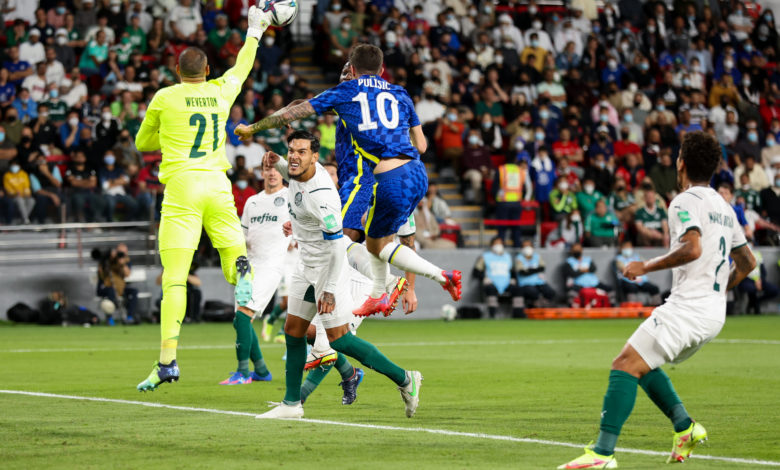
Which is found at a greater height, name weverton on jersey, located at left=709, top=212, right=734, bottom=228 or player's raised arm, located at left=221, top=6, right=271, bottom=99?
player's raised arm, located at left=221, top=6, right=271, bottom=99

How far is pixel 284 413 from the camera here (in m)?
9.28

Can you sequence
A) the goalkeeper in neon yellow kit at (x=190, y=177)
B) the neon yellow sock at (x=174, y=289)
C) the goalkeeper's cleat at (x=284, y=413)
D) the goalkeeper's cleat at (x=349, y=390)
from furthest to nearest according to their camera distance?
the goalkeeper in neon yellow kit at (x=190, y=177) < the goalkeeper's cleat at (x=349, y=390) < the neon yellow sock at (x=174, y=289) < the goalkeeper's cleat at (x=284, y=413)

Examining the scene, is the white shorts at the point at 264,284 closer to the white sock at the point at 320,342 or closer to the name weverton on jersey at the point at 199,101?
the white sock at the point at 320,342

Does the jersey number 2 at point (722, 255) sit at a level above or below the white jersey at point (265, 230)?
above

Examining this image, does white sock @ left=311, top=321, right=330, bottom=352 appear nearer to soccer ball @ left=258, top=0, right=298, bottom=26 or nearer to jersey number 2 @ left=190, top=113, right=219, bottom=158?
jersey number 2 @ left=190, top=113, right=219, bottom=158

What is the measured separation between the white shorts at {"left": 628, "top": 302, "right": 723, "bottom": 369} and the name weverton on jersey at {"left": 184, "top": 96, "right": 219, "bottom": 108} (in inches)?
210

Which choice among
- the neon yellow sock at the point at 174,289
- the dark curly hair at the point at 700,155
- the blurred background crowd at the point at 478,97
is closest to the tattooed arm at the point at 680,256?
the dark curly hair at the point at 700,155

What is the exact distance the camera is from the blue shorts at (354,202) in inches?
417

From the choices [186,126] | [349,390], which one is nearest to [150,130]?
[186,126]

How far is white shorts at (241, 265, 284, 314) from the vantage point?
13.3 m

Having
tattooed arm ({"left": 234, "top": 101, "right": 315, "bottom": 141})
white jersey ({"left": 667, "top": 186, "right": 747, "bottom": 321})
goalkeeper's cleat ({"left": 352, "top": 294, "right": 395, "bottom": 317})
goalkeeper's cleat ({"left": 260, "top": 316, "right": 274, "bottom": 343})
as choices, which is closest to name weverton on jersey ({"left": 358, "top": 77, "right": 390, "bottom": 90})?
tattooed arm ({"left": 234, "top": 101, "right": 315, "bottom": 141})

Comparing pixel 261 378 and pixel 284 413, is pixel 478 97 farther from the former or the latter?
pixel 284 413

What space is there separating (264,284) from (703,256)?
760 centimetres

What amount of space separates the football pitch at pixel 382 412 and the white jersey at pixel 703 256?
997 mm
